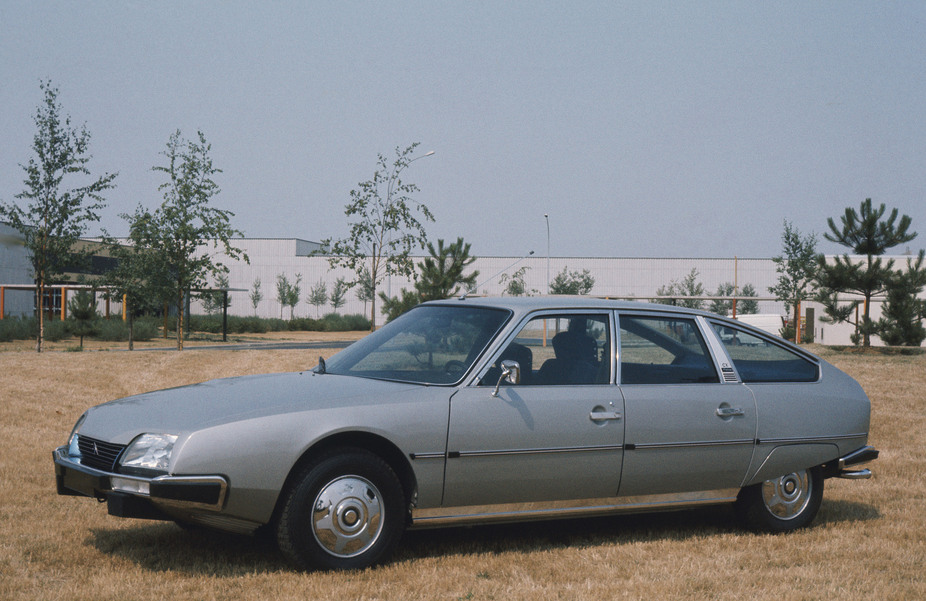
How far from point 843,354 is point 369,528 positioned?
940 inches

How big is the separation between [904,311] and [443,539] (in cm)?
2590

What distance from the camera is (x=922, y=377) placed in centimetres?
1930

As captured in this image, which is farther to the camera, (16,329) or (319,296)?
(319,296)

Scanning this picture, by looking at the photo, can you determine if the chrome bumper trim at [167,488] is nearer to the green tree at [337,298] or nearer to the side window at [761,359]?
the side window at [761,359]

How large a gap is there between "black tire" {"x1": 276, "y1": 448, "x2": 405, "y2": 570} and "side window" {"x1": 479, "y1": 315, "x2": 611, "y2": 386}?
1.02 m

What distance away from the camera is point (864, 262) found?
2892cm

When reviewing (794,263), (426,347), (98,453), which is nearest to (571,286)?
(794,263)

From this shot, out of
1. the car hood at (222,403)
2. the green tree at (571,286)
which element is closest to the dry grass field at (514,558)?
the car hood at (222,403)

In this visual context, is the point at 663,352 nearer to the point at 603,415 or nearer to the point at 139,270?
the point at 603,415

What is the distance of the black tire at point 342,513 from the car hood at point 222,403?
0.34 meters

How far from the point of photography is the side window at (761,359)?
248 inches

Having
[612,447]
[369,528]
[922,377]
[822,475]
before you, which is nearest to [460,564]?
[369,528]

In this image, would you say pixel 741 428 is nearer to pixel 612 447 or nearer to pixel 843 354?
pixel 612 447

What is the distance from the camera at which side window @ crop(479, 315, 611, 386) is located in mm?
5625
